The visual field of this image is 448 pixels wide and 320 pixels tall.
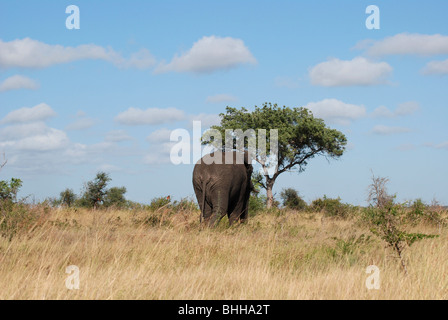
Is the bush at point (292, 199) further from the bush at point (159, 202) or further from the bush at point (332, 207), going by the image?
the bush at point (159, 202)

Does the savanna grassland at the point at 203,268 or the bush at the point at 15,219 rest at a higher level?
the bush at the point at 15,219

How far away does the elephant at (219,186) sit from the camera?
45.6 ft

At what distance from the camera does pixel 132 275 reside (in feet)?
21.0

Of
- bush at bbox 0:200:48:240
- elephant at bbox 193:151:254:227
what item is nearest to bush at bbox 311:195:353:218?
elephant at bbox 193:151:254:227

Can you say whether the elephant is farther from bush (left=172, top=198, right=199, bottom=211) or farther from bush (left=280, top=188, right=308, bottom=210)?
bush (left=280, top=188, right=308, bottom=210)

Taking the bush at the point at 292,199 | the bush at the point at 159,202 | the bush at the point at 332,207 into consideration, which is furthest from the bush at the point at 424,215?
the bush at the point at 292,199

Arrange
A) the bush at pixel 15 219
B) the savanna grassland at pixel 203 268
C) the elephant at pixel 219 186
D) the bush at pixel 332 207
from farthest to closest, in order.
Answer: the bush at pixel 332 207
the elephant at pixel 219 186
the bush at pixel 15 219
the savanna grassland at pixel 203 268

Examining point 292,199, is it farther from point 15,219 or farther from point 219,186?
point 15,219

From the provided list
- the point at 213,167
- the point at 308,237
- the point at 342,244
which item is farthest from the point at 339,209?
the point at 342,244

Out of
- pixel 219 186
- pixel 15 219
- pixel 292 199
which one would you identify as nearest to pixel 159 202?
pixel 219 186

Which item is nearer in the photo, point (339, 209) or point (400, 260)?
point (400, 260)

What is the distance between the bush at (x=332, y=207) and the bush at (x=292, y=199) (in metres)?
7.73
